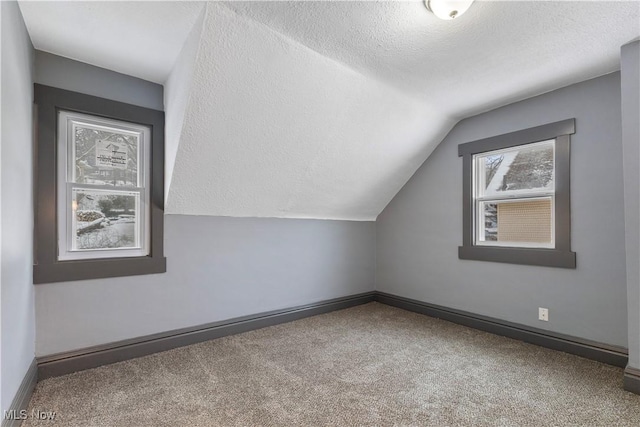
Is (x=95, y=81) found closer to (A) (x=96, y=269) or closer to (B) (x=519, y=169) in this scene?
(A) (x=96, y=269)

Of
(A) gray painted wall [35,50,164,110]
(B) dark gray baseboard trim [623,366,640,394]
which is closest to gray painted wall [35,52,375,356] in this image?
(A) gray painted wall [35,50,164,110]

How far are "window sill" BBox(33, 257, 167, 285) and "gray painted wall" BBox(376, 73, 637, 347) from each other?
108 inches

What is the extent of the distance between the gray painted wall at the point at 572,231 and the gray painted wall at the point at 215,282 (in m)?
0.81

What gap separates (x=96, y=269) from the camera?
233cm

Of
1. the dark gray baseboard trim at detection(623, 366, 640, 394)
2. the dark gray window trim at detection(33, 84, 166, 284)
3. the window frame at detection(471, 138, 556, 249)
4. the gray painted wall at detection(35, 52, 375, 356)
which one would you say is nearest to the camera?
the dark gray baseboard trim at detection(623, 366, 640, 394)

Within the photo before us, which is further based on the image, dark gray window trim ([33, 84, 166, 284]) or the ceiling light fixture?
dark gray window trim ([33, 84, 166, 284])

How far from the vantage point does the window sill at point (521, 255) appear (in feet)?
8.67

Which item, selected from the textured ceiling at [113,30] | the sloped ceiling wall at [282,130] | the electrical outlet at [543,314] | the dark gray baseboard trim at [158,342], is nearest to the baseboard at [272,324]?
the dark gray baseboard trim at [158,342]

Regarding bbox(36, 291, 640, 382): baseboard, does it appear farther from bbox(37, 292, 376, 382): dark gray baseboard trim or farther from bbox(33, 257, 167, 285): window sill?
bbox(33, 257, 167, 285): window sill

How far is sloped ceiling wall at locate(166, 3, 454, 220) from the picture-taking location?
6.68 feet

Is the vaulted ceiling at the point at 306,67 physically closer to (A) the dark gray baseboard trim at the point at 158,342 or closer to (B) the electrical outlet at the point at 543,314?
(A) the dark gray baseboard trim at the point at 158,342

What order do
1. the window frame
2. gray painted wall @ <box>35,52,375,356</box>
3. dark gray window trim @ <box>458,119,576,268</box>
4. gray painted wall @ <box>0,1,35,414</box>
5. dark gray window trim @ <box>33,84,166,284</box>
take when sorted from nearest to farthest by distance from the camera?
gray painted wall @ <box>0,1,35,414</box> → dark gray window trim @ <box>33,84,166,284</box> → gray painted wall @ <box>35,52,375,356</box> → dark gray window trim @ <box>458,119,576,268</box> → the window frame

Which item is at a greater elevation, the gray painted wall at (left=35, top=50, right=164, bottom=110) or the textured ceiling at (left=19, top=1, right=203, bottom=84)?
the textured ceiling at (left=19, top=1, right=203, bottom=84)

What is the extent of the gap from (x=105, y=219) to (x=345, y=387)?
2171 millimetres
